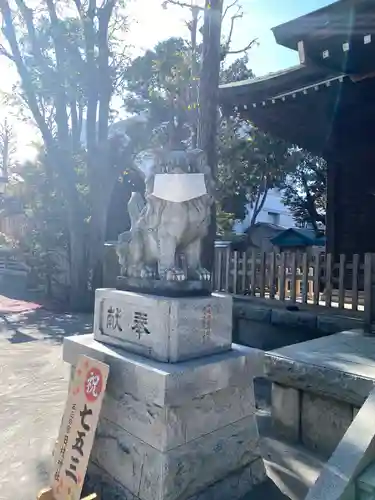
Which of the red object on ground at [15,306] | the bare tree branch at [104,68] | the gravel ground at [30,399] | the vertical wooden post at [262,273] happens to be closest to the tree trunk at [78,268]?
the red object on ground at [15,306]

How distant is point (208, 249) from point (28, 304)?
24.0 ft

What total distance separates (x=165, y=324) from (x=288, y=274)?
4247mm

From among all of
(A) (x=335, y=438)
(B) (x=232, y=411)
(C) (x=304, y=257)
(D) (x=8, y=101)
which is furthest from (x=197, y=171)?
(D) (x=8, y=101)

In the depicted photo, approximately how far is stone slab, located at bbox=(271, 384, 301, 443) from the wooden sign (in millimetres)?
1780

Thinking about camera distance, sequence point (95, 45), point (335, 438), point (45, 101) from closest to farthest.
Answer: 1. point (335, 438)
2. point (95, 45)
3. point (45, 101)

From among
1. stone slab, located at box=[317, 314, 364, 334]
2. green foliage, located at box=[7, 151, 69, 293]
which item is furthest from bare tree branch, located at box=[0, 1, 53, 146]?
stone slab, located at box=[317, 314, 364, 334]

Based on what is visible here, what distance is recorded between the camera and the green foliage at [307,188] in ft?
68.7

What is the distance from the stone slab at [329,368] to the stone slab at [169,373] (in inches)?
23.2

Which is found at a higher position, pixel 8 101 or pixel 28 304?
pixel 8 101

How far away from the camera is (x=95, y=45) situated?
11055mm

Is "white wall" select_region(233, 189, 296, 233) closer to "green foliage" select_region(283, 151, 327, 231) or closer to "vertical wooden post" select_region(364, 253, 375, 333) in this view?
"green foliage" select_region(283, 151, 327, 231)

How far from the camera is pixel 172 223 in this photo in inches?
107

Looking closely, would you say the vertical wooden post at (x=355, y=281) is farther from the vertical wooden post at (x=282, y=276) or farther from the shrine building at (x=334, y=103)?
the shrine building at (x=334, y=103)

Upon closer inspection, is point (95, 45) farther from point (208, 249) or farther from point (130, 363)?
point (130, 363)
